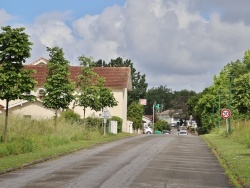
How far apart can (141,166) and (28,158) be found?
4962 millimetres

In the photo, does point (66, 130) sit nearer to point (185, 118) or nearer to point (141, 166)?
point (141, 166)

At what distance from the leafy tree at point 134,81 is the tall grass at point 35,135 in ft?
197

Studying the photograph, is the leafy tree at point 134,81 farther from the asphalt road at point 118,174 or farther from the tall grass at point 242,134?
the asphalt road at point 118,174

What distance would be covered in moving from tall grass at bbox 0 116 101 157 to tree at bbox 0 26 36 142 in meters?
2.47

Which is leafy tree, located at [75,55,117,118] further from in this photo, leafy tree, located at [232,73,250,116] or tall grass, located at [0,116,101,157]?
leafy tree, located at [232,73,250,116]

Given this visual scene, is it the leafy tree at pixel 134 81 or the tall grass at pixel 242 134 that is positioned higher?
the leafy tree at pixel 134 81

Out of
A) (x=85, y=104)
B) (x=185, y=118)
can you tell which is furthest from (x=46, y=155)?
(x=185, y=118)

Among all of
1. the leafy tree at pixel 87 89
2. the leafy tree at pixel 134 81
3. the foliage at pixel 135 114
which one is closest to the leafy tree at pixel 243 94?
the leafy tree at pixel 87 89

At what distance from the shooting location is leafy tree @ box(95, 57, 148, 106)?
3994 inches

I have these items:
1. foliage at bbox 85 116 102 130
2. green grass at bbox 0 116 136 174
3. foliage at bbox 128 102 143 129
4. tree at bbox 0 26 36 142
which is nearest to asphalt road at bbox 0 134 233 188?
green grass at bbox 0 116 136 174

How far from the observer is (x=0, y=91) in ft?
→ 77.4

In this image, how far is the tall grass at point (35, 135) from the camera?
2331 centimetres

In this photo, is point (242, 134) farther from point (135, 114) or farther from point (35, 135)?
point (135, 114)

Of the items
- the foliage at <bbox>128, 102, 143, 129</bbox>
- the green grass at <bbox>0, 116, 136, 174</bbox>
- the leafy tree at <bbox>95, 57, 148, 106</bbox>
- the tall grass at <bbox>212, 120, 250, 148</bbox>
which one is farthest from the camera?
the leafy tree at <bbox>95, 57, 148, 106</bbox>
